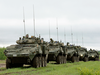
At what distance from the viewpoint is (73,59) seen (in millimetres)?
28719

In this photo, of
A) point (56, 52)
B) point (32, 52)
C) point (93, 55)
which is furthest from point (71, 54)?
point (32, 52)

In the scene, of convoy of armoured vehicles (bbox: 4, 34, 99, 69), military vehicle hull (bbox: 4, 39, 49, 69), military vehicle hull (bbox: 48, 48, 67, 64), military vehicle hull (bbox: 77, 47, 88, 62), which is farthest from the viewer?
military vehicle hull (bbox: 77, 47, 88, 62)

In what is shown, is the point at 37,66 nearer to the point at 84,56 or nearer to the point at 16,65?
the point at 16,65

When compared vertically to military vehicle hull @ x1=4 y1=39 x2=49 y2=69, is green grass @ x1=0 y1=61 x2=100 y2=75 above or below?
below

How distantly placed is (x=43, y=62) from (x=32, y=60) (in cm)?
237

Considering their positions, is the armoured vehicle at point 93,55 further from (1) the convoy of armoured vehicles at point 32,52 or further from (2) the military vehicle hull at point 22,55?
(2) the military vehicle hull at point 22,55

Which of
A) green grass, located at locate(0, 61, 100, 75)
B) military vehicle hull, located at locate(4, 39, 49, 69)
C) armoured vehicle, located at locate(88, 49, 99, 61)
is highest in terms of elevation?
military vehicle hull, located at locate(4, 39, 49, 69)

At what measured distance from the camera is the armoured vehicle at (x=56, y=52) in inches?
844

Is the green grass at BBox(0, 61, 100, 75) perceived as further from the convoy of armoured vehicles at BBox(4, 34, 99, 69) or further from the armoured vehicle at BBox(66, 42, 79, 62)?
the armoured vehicle at BBox(66, 42, 79, 62)

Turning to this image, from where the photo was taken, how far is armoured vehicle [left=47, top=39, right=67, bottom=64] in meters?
21.4

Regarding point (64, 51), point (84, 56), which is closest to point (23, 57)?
point (64, 51)

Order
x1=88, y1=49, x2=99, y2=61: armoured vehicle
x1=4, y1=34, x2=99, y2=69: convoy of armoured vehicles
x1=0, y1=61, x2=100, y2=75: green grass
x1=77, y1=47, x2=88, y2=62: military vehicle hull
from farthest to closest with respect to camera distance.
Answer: x1=88, y1=49, x2=99, y2=61: armoured vehicle → x1=77, y1=47, x2=88, y2=62: military vehicle hull → x1=4, y1=34, x2=99, y2=69: convoy of armoured vehicles → x1=0, y1=61, x2=100, y2=75: green grass

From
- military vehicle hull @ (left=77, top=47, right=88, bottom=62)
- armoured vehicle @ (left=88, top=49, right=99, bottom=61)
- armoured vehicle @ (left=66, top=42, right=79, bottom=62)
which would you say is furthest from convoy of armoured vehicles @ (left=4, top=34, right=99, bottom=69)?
armoured vehicle @ (left=88, top=49, right=99, bottom=61)

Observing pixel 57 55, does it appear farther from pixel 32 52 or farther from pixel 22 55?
pixel 22 55
